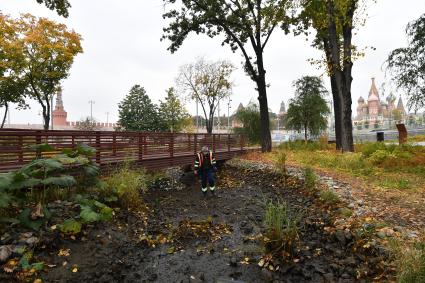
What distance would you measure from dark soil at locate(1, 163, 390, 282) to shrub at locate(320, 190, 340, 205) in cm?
28

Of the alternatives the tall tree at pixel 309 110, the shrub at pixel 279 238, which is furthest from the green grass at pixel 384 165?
the tall tree at pixel 309 110

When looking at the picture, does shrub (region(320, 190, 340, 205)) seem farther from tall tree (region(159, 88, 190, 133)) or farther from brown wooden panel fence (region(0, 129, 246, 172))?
tall tree (region(159, 88, 190, 133))

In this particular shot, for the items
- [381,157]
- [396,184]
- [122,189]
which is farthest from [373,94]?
[122,189]

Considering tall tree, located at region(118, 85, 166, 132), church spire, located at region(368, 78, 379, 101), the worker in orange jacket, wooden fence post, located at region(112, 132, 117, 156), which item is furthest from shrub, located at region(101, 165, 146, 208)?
church spire, located at region(368, 78, 379, 101)

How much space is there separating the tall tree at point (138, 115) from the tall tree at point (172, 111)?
897 mm

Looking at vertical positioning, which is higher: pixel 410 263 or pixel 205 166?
pixel 205 166

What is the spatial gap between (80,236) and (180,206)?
4005mm

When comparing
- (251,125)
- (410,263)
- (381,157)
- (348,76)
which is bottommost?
(410,263)

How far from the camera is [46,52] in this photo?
26375 millimetres

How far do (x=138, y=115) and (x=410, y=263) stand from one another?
45.3 meters

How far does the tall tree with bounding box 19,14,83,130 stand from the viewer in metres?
26.2

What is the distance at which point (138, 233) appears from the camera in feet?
24.2

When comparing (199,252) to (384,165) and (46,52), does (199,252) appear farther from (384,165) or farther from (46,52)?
(46,52)

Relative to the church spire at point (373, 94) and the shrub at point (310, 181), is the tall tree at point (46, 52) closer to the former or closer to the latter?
the shrub at point (310, 181)
